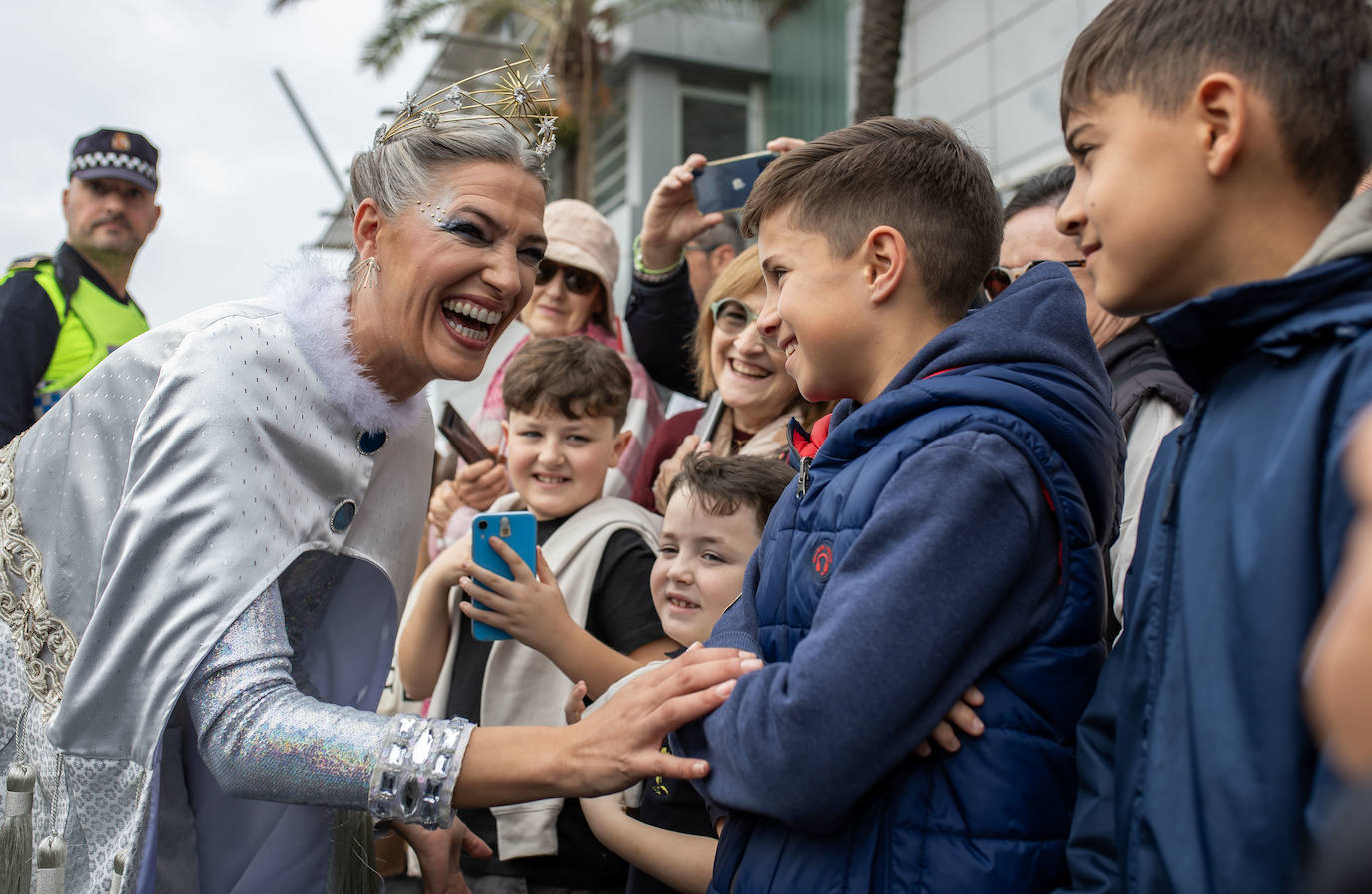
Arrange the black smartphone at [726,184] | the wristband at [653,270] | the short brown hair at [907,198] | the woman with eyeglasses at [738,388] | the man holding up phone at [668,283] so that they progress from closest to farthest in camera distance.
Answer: the short brown hair at [907,198]
the woman with eyeglasses at [738,388]
the black smartphone at [726,184]
the man holding up phone at [668,283]
the wristband at [653,270]

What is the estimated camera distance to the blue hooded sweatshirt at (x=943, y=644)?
1.57 metres

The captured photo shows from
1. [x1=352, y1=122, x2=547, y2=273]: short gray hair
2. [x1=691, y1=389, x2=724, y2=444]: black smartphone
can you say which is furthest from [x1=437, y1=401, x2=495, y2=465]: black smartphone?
[x1=352, y1=122, x2=547, y2=273]: short gray hair

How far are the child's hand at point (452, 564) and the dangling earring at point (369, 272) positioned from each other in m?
0.81

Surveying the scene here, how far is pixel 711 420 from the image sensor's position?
368 cm

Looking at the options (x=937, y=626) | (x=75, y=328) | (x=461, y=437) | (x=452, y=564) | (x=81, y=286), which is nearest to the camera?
(x=937, y=626)

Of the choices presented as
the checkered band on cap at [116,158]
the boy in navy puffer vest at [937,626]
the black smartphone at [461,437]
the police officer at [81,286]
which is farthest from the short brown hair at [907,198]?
the checkered band on cap at [116,158]

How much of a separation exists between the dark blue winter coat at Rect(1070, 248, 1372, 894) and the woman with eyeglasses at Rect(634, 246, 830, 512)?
1.75m

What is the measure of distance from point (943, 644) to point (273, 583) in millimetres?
1363

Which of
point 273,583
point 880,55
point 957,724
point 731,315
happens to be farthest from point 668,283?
point 880,55

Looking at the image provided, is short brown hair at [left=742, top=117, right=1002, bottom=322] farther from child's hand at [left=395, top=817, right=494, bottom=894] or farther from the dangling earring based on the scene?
child's hand at [left=395, top=817, right=494, bottom=894]

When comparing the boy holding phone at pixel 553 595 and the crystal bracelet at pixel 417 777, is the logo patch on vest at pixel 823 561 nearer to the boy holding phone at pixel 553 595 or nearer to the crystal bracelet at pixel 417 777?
the crystal bracelet at pixel 417 777

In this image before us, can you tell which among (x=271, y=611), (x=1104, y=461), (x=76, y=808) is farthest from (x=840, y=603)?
(x=76, y=808)

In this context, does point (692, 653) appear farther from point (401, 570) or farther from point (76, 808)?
point (76, 808)

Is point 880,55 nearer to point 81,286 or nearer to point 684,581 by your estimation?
point 81,286
